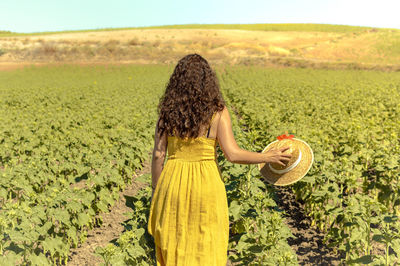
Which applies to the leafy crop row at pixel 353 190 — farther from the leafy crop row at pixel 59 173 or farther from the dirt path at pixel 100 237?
the leafy crop row at pixel 59 173

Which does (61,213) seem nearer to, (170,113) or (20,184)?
(20,184)

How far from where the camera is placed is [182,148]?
2738 mm

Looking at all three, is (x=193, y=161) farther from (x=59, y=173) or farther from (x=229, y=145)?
(x=59, y=173)

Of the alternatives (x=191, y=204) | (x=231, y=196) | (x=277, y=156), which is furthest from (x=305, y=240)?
(x=191, y=204)

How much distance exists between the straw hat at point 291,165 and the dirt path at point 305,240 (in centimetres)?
198

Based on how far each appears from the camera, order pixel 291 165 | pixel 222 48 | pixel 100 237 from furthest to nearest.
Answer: pixel 222 48 → pixel 100 237 → pixel 291 165

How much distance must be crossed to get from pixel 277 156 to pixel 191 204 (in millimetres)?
822

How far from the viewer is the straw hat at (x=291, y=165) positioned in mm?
3000

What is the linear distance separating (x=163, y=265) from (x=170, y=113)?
134 centimetres

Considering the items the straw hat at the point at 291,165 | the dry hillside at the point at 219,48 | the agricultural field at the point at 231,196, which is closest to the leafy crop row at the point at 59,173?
the agricultural field at the point at 231,196

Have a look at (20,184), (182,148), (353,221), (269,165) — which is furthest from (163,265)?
(20,184)

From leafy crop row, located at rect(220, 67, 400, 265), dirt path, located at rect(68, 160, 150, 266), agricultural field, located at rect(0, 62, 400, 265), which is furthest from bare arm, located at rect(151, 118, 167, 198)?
leafy crop row, located at rect(220, 67, 400, 265)

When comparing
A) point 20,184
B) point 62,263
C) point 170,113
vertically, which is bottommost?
point 62,263

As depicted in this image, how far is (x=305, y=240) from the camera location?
5.07 m
